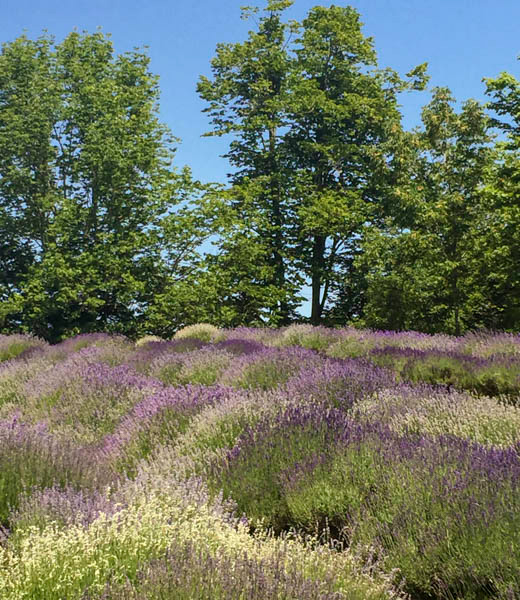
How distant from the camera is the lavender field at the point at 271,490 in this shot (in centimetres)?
228

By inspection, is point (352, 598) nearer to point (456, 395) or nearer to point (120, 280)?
point (456, 395)

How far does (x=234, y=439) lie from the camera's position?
4.43 m

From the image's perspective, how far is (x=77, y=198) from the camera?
22.0 metres

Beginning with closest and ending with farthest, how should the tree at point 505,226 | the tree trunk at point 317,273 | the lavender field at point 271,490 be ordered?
the lavender field at point 271,490, the tree at point 505,226, the tree trunk at point 317,273

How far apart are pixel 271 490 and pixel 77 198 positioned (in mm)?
20285

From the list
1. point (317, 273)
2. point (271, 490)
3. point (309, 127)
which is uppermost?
point (309, 127)

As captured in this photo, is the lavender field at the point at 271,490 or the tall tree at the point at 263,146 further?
the tall tree at the point at 263,146

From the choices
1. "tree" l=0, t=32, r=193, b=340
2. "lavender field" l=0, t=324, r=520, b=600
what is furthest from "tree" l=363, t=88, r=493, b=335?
"lavender field" l=0, t=324, r=520, b=600

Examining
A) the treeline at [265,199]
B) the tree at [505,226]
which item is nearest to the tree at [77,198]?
the treeline at [265,199]

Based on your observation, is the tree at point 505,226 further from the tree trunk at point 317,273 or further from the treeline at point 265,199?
the tree trunk at point 317,273

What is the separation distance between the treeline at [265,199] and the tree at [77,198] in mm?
83

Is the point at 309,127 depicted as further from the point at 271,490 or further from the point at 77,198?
the point at 271,490

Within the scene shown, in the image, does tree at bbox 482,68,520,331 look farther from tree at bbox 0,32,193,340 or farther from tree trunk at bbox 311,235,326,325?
tree at bbox 0,32,193,340

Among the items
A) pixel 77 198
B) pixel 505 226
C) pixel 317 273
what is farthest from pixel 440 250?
pixel 77 198
